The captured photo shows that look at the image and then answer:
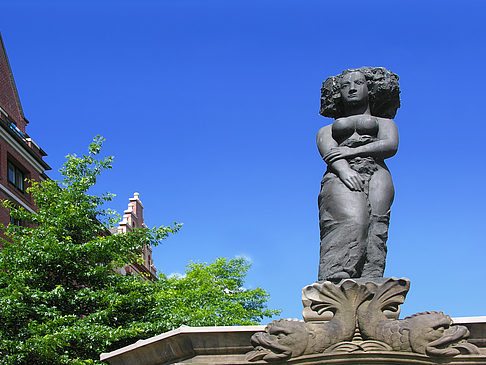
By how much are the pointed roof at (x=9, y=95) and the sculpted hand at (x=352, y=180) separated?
37927 millimetres

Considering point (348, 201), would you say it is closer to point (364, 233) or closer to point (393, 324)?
point (364, 233)

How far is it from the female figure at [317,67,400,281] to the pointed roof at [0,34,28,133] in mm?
37438

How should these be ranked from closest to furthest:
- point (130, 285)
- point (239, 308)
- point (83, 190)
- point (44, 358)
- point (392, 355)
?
point (392, 355) → point (44, 358) → point (130, 285) → point (83, 190) → point (239, 308)

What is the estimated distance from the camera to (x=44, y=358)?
18.3m

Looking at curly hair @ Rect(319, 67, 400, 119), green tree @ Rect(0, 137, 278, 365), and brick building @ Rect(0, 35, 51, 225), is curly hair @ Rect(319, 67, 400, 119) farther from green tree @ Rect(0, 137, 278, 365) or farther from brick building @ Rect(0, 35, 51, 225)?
brick building @ Rect(0, 35, 51, 225)

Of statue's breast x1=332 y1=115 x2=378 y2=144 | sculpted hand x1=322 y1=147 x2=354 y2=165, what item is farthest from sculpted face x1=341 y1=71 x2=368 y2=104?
sculpted hand x1=322 y1=147 x2=354 y2=165

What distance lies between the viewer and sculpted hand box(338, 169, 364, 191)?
661 centimetres

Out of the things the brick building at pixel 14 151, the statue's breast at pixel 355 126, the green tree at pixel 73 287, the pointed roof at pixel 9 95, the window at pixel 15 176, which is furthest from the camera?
the pointed roof at pixel 9 95

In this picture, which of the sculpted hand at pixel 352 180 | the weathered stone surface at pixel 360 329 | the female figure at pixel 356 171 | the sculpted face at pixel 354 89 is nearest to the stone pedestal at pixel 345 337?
the weathered stone surface at pixel 360 329

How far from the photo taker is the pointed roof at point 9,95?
42.3 metres

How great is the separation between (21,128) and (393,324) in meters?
Result: 40.9

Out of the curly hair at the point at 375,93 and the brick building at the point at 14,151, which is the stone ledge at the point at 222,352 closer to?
the curly hair at the point at 375,93

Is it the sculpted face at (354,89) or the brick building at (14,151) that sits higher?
the brick building at (14,151)

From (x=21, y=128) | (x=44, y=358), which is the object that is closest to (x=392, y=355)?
(x=44, y=358)
